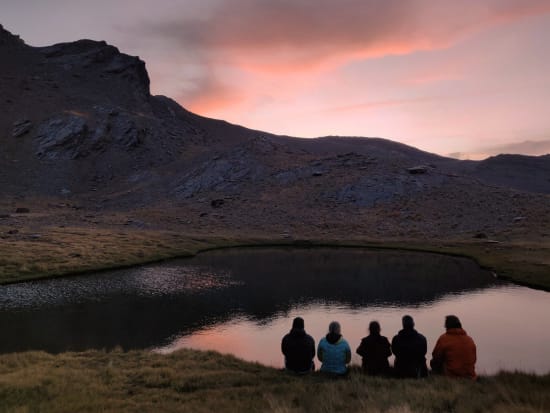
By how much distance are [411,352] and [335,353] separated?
295 cm

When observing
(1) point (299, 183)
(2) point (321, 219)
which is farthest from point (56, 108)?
(2) point (321, 219)

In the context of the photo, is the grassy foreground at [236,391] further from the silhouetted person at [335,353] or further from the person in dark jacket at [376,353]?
the person in dark jacket at [376,353]

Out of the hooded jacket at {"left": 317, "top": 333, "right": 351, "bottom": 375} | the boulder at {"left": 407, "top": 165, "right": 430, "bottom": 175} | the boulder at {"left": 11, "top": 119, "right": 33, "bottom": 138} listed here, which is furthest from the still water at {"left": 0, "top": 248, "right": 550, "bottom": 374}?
the boulder at {"left": 11, "top": 119, "right": 33, "bottom": 138}

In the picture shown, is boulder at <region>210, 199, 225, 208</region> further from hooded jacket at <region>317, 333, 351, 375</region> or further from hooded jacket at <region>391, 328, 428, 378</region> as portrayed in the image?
hooded jacket at <region>391, 328, 428, 378</region>

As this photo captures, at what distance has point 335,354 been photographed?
59.4 ft

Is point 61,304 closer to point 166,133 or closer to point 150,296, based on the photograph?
point 150,296

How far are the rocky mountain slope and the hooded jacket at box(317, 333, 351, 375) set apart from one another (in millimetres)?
77140

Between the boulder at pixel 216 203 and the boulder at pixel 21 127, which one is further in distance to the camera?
the boulder at pixel 21 127

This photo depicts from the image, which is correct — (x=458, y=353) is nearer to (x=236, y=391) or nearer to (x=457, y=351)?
(x=457, y=351)

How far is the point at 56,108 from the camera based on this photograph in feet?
540

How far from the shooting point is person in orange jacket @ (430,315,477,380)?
1695 centimetres

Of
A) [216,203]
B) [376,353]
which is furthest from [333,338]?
[216,203]

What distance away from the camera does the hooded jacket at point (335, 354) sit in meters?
18.0

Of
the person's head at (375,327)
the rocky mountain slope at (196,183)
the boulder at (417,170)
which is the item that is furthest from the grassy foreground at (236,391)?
the boulder at (417,170)
